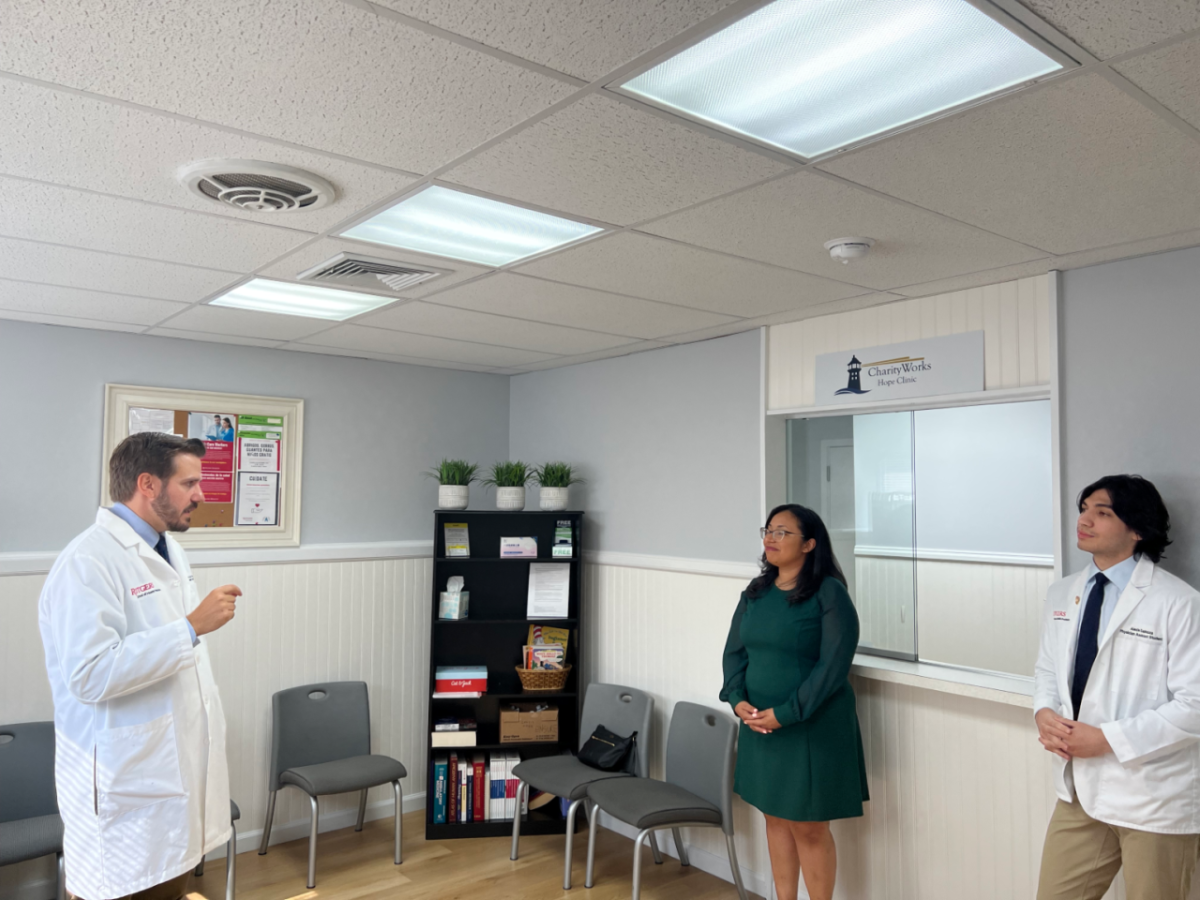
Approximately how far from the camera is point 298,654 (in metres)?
4.60

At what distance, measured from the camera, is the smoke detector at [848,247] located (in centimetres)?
252

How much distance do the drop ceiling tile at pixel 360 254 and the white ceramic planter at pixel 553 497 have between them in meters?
1.80

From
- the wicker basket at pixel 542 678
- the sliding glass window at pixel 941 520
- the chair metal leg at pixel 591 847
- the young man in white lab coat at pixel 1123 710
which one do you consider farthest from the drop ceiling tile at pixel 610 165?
the wicker basket at pixel 542 678

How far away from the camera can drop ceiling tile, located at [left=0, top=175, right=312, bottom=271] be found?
88.5 inches

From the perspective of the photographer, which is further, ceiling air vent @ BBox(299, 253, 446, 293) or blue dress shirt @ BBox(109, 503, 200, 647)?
ceiling air vent @ BBox(299, 253, 446, 293)

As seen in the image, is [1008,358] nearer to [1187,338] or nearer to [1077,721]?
[1187,338]

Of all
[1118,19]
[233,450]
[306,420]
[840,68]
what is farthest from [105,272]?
[1118,19]

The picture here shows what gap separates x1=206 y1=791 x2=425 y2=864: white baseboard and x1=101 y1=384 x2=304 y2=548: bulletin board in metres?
1.45

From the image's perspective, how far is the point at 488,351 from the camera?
4605 millimetres

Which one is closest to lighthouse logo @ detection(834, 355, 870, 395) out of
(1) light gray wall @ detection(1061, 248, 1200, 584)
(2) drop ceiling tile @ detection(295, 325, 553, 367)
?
(1) light gray wall @ detection(1061, 248, 1200, 584)

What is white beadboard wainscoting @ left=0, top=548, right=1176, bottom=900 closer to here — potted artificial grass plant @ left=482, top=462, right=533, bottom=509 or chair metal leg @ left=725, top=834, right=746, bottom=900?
chair metal leg @ left=725, top=834, right=746, bottom=900

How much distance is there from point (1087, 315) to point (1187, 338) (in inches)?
11.9

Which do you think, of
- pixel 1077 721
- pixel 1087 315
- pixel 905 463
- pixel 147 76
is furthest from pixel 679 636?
pixel 147 76

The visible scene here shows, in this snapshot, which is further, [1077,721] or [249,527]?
[249,527]
